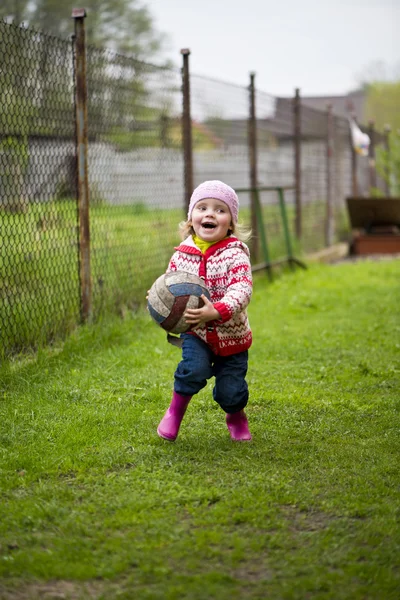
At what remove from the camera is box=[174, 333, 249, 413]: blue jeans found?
4.42 m

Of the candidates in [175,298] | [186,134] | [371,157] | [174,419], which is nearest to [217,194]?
[175,298]

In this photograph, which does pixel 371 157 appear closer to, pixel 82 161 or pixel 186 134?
pixel 186 134

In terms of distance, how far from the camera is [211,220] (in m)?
4.50

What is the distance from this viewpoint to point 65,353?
6.41m

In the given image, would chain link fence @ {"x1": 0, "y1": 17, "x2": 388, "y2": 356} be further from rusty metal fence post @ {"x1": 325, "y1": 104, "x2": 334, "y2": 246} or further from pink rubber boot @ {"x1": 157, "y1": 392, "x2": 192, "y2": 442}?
rusty metal fence post @ {"x1": 325, "y1": 104, "x2": 334, "y2": 246}

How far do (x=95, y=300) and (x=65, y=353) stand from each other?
113 centimetres

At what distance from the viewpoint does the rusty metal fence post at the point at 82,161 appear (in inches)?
275

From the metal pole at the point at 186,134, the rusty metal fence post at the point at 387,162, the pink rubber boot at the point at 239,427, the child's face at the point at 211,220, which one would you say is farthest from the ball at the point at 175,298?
the rusty metal fence post at the point at 387,162

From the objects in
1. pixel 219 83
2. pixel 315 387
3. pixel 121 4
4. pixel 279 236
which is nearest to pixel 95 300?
pixel 315 387

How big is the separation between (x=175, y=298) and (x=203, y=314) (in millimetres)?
203

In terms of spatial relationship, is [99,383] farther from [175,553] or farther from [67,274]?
[175,553]

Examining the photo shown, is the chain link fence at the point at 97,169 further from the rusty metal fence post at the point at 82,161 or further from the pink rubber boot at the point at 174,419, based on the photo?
the pink rubber boot at the point at 174,419

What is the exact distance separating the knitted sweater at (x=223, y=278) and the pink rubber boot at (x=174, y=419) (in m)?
0.31

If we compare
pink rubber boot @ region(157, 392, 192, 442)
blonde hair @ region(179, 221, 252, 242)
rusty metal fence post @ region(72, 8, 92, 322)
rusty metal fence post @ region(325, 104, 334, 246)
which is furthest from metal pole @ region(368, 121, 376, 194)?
pink rubber boot @ region(157, 392, 192, 442)
